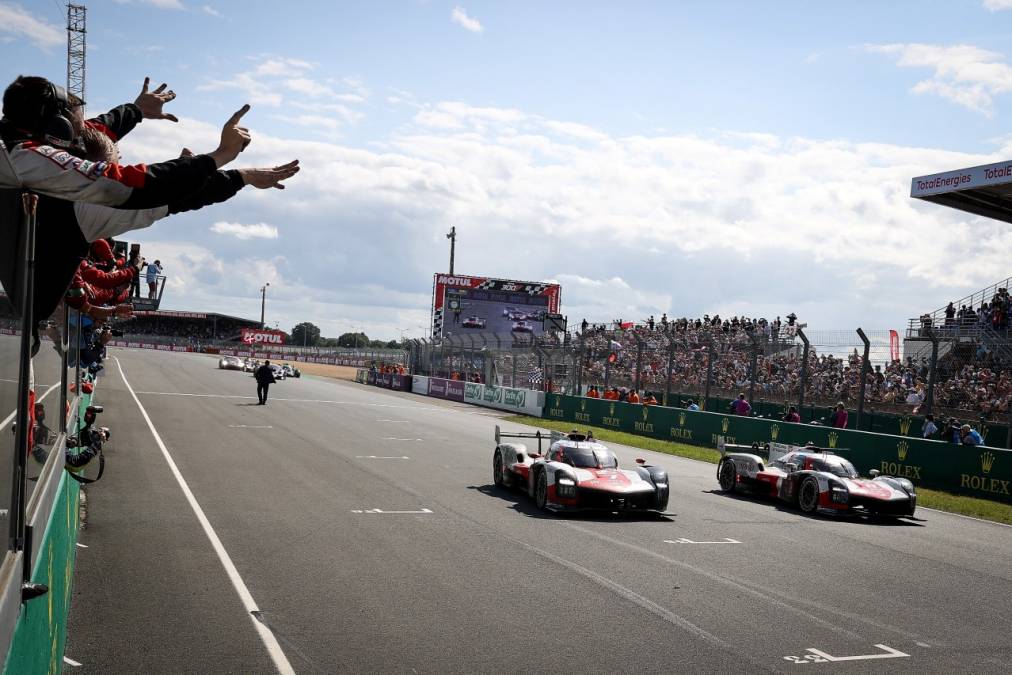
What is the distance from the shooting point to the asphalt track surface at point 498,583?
21.4 feet

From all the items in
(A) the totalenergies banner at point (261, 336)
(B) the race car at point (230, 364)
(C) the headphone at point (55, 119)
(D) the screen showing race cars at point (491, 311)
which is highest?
(D) the screen showing race cars at point (491, 311)

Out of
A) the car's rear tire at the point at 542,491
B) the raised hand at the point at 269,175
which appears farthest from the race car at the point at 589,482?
the raised hand at the point at 269,175

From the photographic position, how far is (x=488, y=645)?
21.9 ft

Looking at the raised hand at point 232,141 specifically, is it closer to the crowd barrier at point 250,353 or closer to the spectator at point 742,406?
the spectator at point 742,406

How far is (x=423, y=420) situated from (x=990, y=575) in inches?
863

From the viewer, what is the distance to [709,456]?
2380 centimetres

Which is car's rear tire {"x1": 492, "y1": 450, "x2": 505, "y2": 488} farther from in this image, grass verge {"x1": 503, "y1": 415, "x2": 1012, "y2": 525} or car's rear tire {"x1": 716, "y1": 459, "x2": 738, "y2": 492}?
grass verge {"x1": 503, "y1": 415, "x2": 1012, "y2": 525}

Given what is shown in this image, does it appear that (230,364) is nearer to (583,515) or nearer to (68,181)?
(583,515)

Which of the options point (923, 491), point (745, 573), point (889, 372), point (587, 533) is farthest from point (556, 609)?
point (889, 372)

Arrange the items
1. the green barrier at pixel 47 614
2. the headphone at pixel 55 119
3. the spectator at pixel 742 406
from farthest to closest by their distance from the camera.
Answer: the spectator at pixel 742 406, the green barrier at pixel 47 614, the headphone at pixel 55 119

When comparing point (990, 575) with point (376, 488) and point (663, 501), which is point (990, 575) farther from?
→ point (376, 488)

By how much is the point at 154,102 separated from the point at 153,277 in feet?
62.5

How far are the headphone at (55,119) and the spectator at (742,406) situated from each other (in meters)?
24.6

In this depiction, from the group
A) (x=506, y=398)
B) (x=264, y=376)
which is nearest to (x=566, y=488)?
(x=264, y=376)
